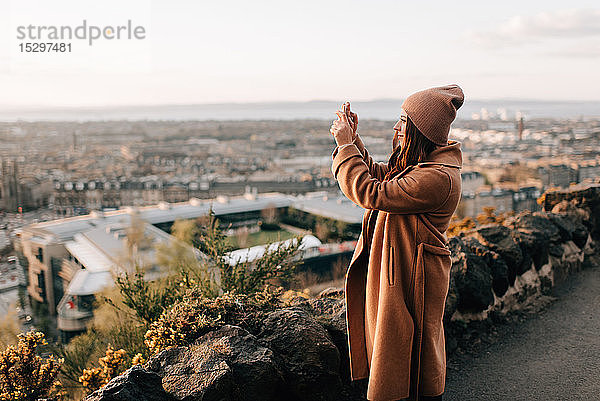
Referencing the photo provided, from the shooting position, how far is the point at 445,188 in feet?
5.52

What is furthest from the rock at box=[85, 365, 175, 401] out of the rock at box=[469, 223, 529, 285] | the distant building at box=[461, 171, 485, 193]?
the distant building at box=[461, 171, 485, 193]

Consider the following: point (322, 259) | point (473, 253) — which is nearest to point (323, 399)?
point (473, 253)

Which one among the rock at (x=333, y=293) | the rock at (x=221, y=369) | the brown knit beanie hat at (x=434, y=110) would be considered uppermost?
the brown knit beanie hat at (x=434, y=110)

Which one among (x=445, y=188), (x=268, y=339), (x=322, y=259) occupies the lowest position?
(x=322, y=259)

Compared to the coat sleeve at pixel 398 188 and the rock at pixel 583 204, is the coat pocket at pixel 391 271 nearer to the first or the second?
the coat sleeve at pixel 398 188

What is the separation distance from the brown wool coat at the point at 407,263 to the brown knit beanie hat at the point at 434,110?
0.07 metres

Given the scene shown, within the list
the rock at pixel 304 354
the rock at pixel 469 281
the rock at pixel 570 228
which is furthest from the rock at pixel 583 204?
the rock at pixel 304 354

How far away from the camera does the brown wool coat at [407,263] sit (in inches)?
66.7

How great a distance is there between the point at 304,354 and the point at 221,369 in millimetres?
417

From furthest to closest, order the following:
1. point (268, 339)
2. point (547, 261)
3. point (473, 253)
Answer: point (547, 261) → point (473, 253) → point (268, 339)

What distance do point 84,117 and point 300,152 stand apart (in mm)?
55821

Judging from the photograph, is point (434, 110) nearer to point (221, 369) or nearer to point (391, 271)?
point (391, 271)

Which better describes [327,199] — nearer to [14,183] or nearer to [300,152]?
[14,183]

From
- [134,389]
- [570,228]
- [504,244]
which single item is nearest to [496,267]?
[504,244]
